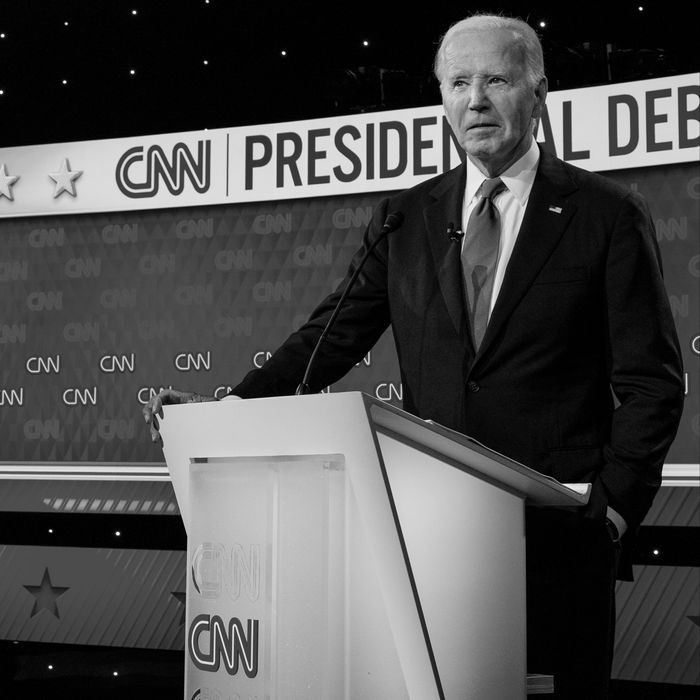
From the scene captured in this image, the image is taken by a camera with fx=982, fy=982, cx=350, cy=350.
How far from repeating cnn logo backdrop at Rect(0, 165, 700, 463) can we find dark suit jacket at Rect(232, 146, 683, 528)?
1767 mm

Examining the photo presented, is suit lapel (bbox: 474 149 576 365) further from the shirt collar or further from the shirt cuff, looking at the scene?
the shirt cuff

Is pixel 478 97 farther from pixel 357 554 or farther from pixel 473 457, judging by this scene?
pixel 357 554

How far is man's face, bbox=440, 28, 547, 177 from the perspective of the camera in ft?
4.87

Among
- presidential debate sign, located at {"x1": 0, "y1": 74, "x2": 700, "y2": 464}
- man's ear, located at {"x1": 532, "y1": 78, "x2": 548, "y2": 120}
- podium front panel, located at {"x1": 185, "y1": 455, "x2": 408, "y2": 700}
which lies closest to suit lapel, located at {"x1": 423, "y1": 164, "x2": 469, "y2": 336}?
man's ear, located at {"x1": 532, "y1": 78, "x2": 548, "y2": 120}

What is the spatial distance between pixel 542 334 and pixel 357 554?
1.60 ft

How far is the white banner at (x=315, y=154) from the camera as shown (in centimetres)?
311

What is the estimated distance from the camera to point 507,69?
1485 mm

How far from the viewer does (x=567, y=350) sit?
4.66ft

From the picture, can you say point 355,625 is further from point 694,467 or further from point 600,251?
point 694,467

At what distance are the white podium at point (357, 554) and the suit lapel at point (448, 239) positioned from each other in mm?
359

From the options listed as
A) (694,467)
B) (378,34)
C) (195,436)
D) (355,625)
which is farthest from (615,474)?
(378,34)

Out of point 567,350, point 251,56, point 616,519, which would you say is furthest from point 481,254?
point 251,56

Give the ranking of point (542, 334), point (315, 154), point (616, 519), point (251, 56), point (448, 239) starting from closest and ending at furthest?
point (616, 519) → point (542, 334) → point (448, 239) → point (315, 154) → point (251, 56)

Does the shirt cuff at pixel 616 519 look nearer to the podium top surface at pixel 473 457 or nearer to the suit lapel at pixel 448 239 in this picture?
the podium top surface at pixel 473 457
